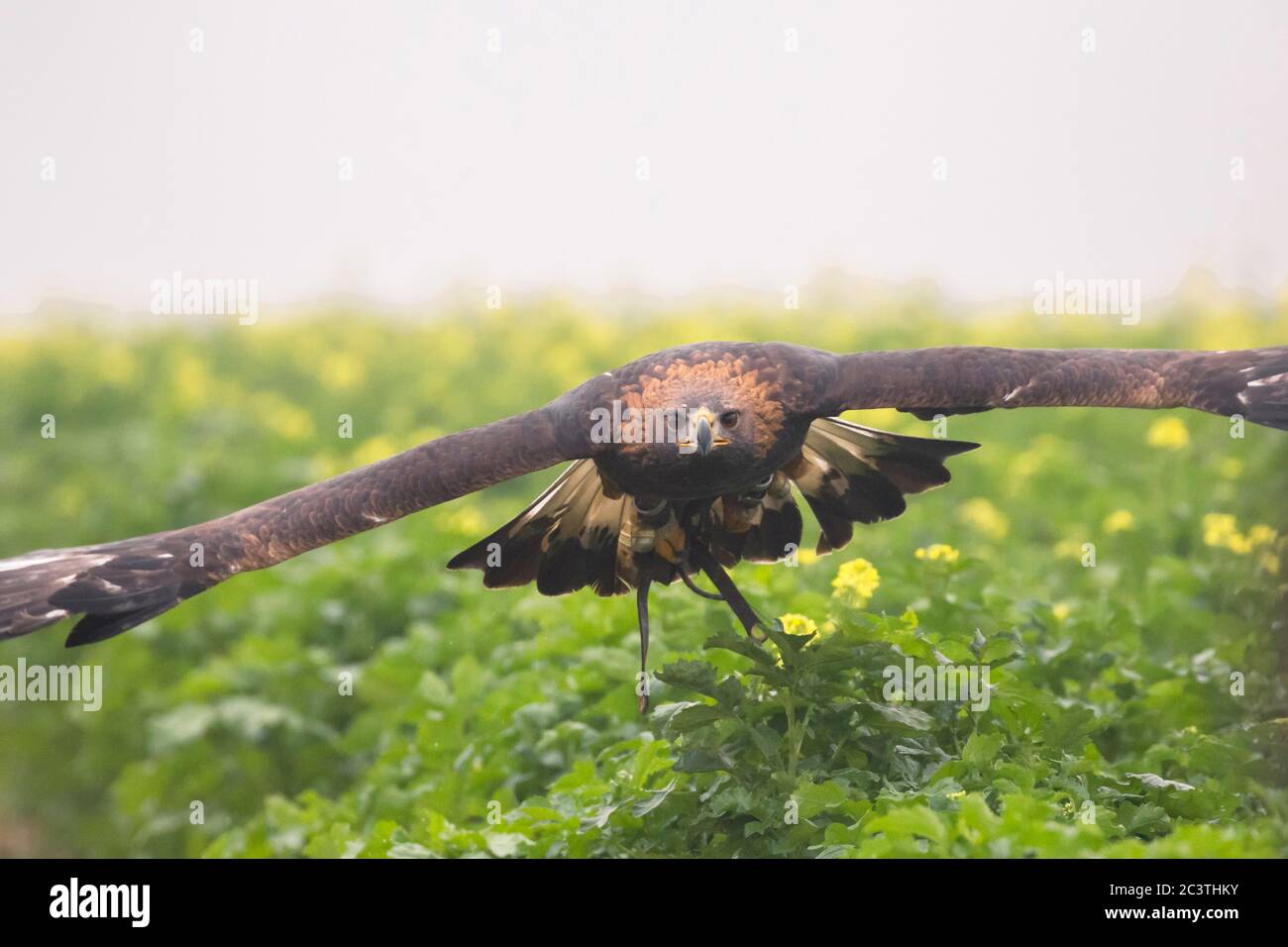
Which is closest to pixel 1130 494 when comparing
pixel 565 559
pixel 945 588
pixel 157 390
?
pixel 945 588

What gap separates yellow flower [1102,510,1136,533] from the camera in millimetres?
10602

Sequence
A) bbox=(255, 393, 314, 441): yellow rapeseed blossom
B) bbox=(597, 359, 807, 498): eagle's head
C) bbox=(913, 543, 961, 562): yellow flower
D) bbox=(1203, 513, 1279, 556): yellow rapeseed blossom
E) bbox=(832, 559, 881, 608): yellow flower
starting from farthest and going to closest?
1. bbox=(255, 393, 314, 441): yellow rapeseed blossom
2. bbox=(1203, 513, 1279, 556): yellow rapeseed blossom
3. bbox=(913, 543, 961, 562): yellow flower
4. bbox=(832, 559, 881, 608): yellow flower
5. bbox=(597, 359, 807, 498): eagle's head

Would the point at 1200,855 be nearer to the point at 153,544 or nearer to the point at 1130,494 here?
the point at 153,544

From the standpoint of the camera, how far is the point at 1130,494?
12164mm

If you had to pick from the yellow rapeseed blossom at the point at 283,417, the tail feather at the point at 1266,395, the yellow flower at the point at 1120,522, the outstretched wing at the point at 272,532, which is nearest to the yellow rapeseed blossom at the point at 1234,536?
the yellow flower at the point at 1120,522

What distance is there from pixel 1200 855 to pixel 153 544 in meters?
4.54

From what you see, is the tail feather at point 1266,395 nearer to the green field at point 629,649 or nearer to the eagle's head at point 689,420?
the green field at point 629,649

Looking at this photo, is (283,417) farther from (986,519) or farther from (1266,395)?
(1266,395)

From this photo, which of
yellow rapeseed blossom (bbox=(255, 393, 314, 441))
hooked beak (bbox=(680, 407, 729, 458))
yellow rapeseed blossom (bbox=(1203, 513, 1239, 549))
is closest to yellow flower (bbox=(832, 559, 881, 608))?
hooked beak (bbox=(680, 407, 729, 458))

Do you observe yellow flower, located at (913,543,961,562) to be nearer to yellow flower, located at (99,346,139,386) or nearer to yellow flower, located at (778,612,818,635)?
yellow flower, located at (778,612,818,635)

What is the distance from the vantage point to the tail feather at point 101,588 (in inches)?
282

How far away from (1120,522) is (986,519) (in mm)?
1477

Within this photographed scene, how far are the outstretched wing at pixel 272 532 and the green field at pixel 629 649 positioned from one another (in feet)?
3.87

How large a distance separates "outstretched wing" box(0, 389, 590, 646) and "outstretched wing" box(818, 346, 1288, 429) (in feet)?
4.06
